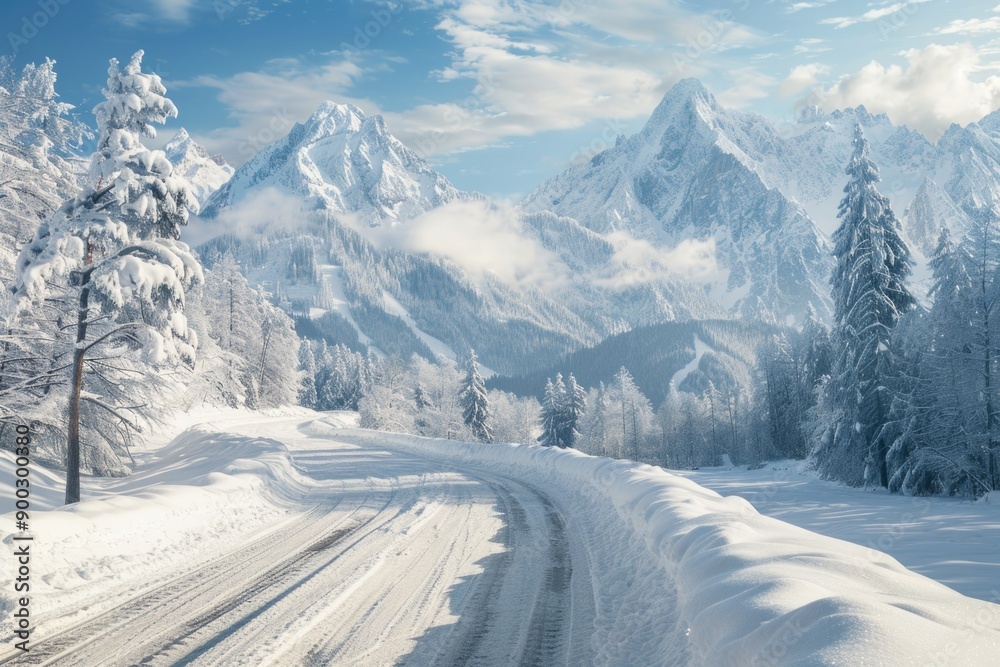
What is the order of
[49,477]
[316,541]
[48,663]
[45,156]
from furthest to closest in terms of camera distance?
[49,477] < [45,156] < [316,541] < [48,663]

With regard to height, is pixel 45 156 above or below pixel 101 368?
above

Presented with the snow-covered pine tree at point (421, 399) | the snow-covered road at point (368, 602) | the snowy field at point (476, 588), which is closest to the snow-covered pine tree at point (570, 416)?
the snow-covered pine tree at point (421, 399)

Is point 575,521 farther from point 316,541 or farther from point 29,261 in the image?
point 29,261

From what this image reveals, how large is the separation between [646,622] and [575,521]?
6.20m

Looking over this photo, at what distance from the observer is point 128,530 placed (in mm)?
9398

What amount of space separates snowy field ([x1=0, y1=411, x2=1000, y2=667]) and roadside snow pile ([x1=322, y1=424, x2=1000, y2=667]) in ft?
0.07

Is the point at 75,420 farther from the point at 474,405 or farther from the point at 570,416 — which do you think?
the point at 570,416

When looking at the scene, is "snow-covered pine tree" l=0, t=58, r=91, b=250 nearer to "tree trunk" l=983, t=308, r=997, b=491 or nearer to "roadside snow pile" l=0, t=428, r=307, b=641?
"roadside snow pile" l=0, t=428, r=307, b=641

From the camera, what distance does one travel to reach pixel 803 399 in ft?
184

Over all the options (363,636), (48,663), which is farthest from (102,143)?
(363,636)

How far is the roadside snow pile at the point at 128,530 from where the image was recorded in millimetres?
7312

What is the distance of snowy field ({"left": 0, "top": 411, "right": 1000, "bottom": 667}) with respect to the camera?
4.43m

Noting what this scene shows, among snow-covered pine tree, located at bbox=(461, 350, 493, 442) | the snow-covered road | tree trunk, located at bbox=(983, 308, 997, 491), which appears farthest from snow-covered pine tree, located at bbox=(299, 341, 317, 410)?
tree trunk, located at bbox=(983, 308, 997, 491)

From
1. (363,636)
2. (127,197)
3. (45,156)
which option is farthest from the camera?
(45,156)
